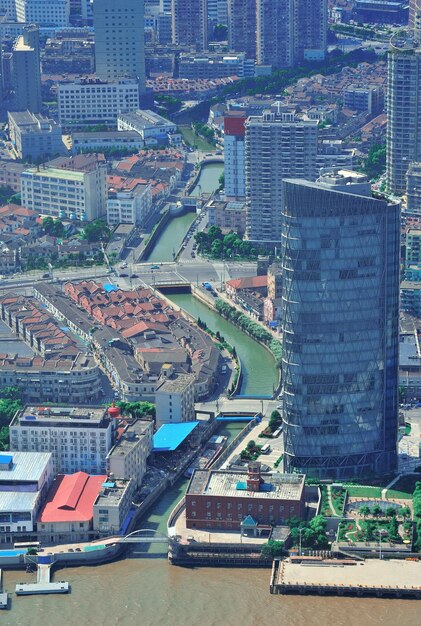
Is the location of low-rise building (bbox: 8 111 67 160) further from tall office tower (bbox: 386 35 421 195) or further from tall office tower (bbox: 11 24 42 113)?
tall office tower (bbox: 386 35 421 195)

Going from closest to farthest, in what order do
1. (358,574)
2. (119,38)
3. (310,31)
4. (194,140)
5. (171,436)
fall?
(358,574)
(171,436)
(194,140)
(119,38)
(310,31)

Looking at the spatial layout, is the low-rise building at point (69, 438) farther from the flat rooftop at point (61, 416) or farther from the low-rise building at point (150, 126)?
the low-rise building at point (150, 126)

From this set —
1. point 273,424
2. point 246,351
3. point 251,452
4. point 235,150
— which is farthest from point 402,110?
point 251,452

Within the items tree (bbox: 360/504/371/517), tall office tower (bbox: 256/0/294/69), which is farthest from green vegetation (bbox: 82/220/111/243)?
tall office tower (bbox: 256/0/294/69)

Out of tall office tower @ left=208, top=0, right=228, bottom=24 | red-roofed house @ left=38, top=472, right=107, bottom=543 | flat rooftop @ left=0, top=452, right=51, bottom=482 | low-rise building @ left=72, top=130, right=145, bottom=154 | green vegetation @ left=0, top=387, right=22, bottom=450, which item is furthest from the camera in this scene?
tall office tower @ left=208, top=0, right=228, bottom=24

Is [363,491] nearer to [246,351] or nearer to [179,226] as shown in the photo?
[246,351]

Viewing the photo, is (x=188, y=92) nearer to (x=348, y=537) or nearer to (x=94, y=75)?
(x=94, y=75)
